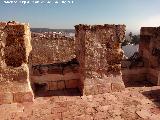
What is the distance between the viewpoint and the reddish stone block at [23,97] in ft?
18.2

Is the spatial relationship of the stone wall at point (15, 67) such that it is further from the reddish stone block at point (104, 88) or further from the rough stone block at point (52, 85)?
the reddish stone block at point (104, 88)

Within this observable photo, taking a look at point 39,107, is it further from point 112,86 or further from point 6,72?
point 112,86

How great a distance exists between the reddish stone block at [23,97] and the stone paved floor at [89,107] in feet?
0.43

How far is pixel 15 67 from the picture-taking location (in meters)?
5.56

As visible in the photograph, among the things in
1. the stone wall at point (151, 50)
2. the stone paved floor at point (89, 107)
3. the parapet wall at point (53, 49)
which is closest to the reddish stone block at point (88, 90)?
the stone paved floor at point (89, 107)

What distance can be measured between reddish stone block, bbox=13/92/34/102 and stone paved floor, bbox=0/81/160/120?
0.13m

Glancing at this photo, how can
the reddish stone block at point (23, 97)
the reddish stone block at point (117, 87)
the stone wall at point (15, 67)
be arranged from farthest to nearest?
the reddish stone block at point (117, 87)
the reddish stone block at point (23, 97)
the stone wall at point (15, 67)

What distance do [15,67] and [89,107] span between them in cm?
190

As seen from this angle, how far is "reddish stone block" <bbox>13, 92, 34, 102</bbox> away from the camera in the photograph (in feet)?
18.2

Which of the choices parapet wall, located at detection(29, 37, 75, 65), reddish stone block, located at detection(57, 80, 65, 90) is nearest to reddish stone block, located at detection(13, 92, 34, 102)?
reddish stone block, located at detection(57, 80, 65, 90)

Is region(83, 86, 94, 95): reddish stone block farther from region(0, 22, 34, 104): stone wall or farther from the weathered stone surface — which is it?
the weathered stone surface

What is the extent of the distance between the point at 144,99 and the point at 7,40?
344 cm

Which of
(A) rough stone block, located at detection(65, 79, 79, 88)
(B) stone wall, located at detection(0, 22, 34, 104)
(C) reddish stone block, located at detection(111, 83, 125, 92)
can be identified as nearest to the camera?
Result: (B) stone wall, located at detection(0, 22, 34, 104)

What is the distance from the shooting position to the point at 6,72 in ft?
18.1
